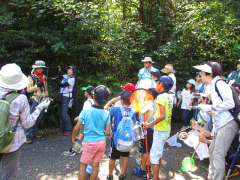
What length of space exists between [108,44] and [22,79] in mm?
5296

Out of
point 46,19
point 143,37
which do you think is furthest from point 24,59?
point 143,37

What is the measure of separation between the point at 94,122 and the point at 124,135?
0.55m

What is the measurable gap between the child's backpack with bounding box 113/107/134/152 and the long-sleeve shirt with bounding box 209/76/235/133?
1.36m

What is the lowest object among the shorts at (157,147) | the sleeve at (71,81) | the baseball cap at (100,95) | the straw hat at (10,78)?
the shorts at (157,147)

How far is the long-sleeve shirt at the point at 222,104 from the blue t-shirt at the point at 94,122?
69.6 inches

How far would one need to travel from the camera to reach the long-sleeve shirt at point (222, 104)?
303 cm

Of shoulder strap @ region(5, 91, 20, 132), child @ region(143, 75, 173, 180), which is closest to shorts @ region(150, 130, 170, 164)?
child @ region(143, 75, 173, 180)

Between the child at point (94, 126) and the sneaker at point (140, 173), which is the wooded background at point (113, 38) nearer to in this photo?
the sneaker at point (140, 173)

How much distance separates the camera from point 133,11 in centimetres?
957

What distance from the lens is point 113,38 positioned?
25.5ft

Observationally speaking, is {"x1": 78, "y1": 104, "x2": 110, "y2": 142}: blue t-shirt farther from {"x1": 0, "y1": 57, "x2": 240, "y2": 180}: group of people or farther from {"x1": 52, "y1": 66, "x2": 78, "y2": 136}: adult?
{"x1": 52, "y1": 66, "x2": 78, "y2": 136}: adult

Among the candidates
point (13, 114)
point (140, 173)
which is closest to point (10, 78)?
point (13, 114)

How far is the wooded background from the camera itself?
7.03 metres

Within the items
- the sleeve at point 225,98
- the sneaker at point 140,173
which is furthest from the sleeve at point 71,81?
the sleeve at point 225,98
